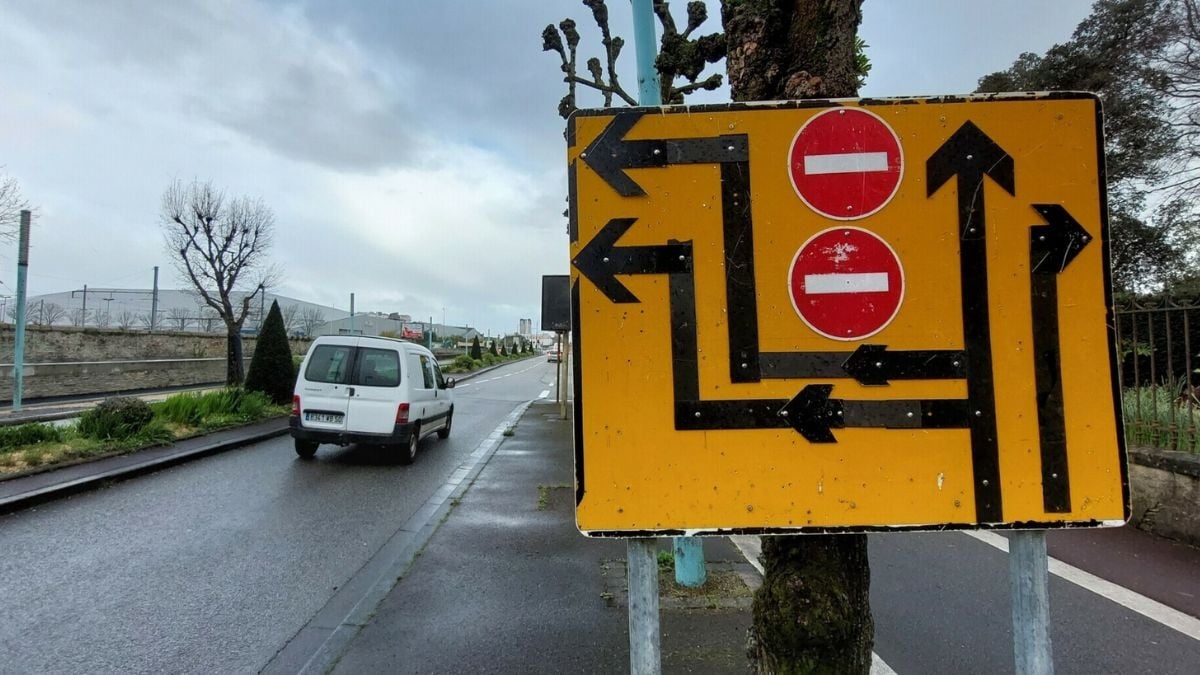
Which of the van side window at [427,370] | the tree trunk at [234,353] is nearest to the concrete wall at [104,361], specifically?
the tree trunk at [234,353]

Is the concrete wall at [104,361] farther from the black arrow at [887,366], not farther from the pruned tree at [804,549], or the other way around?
the black arrow at [887,366]

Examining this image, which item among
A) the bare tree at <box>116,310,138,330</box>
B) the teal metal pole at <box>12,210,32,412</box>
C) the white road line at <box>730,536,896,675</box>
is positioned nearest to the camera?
the white road line at <box>730,536,896,675</box>

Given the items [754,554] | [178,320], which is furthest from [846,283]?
[178,320]

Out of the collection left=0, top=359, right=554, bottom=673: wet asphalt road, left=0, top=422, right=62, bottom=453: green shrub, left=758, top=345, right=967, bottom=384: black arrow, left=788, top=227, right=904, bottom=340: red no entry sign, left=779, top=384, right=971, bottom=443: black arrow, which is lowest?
left=0, top=359, right=554, bottom=673: wet asphalt road

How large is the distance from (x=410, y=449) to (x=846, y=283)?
8.74 m

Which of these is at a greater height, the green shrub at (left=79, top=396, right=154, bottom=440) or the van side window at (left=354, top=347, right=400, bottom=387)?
the van side window at (left=354, top=347, right=400, bottom=387)

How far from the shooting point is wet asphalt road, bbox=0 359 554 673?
11.1 feet

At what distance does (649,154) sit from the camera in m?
1.53

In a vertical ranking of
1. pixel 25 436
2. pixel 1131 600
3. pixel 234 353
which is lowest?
pixel 1131 600

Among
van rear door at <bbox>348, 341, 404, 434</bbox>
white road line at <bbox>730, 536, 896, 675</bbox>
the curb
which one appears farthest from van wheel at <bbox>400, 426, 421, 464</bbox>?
white road line at <bbox>730, 536, 896, 675</bbox>

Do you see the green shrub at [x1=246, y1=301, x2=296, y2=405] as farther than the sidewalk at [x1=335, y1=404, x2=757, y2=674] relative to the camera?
Yes

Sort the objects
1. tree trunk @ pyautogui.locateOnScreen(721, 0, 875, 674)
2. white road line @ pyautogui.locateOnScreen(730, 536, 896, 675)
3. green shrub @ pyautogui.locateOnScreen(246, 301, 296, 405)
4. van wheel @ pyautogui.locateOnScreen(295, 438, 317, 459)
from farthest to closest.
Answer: green shrub @ pyautogui.locateOnScreen(246, 301, 296, 405) → van wheel @ pyautogui.locateOnScreen(295, 438, 317, 459) → white road line @ pyautogui.locateOnScreen(730, 536, 896, 675) → tree trunk @ pyautogui.locateOnScreen(721, 0, 875, 674)

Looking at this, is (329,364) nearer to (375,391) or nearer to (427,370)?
(375,391)

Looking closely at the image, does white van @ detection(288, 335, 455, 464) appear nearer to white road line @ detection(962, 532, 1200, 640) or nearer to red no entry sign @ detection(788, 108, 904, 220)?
white road line @ detection(962, 532, 1200, 640)
